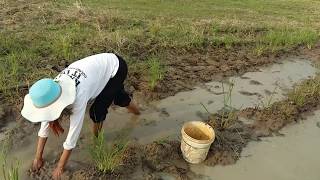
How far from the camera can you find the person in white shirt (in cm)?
299

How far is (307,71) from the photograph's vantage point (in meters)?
7.13

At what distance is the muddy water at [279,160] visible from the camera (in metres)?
4.20

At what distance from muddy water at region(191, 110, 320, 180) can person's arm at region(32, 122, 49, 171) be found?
1502mm

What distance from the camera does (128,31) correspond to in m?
7.39

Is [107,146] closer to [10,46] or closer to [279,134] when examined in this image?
[279,134]

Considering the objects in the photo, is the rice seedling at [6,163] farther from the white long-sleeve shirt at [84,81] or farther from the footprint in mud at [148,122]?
the footprint in mud at [148,122]

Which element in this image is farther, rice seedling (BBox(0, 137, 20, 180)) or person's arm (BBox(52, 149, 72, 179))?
rice seedling (BBox(0, 137, 20, 180))

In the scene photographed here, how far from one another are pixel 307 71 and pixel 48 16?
483 centimetres

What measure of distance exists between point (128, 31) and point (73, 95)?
4.40 metres

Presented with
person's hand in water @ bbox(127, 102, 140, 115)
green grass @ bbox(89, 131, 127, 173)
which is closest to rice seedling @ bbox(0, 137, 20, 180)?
green grass @ bbox(89, 131, 127, 173)

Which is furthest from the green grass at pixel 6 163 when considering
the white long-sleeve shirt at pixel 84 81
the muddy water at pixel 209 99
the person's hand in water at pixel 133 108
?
the person's hand in water at pixel 133 108

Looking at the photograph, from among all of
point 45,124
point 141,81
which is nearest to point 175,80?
point 141,81

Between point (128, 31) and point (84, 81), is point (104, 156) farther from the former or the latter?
point (128, 31)

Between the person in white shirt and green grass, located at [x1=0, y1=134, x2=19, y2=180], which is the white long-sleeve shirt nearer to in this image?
the person in white shirt
